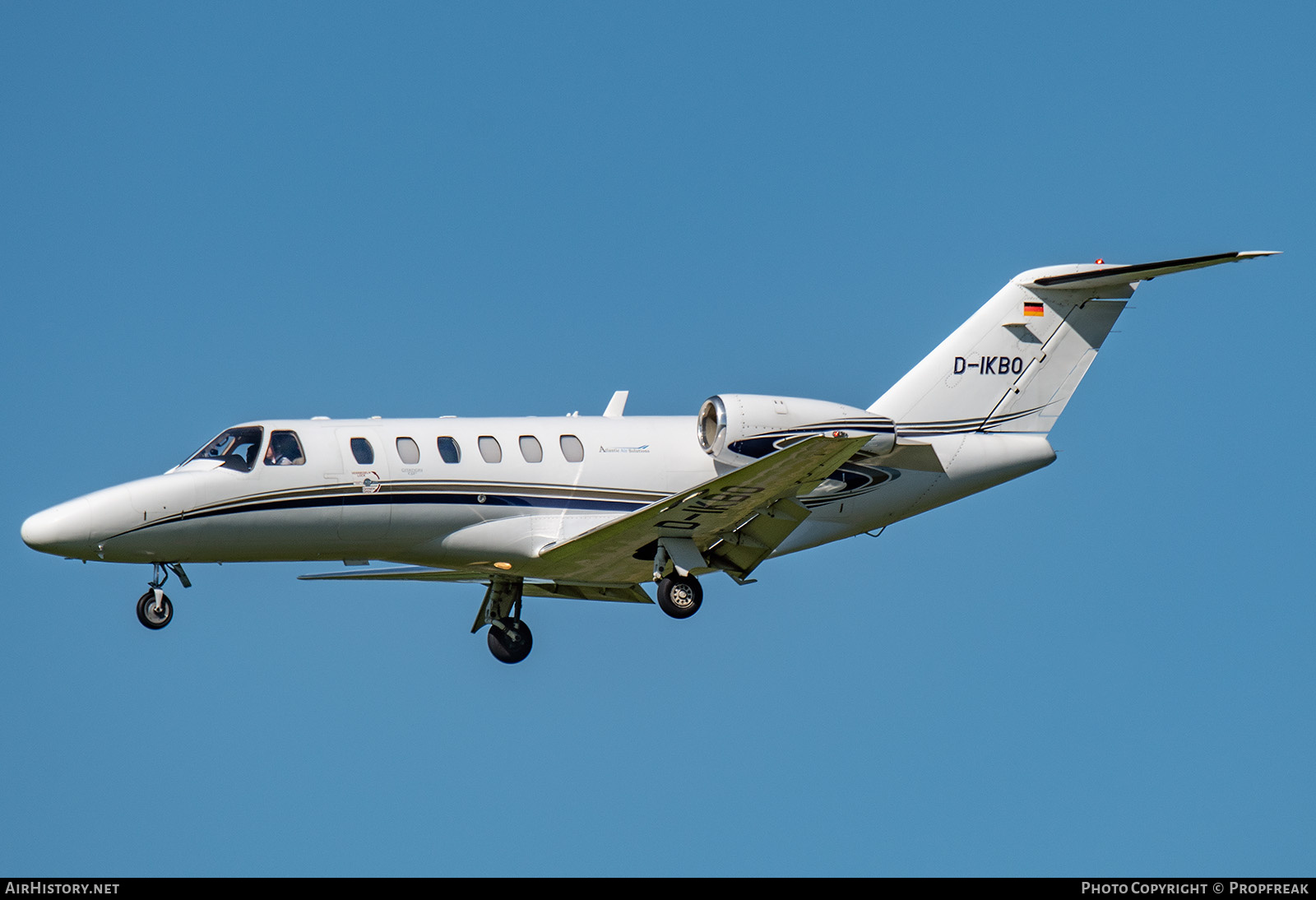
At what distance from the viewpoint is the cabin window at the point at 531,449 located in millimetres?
23234

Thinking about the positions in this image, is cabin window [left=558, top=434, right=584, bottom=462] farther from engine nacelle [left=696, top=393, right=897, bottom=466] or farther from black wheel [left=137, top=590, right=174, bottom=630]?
black wheel [left=137, top=590, right=174, bottom=630]

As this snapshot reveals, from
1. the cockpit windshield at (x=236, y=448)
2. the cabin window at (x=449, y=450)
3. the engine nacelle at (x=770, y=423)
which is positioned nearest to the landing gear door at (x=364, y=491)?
the cabin window at (x=449, y=450)

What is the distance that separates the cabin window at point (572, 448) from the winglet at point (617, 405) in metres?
1.35

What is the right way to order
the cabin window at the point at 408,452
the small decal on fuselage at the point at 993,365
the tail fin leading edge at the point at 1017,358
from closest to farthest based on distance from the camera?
the cabin window at the point at 408,452 < the tail fin leading edge at the point at 1017,358 < the small decal on fuselage at the point at 993,365

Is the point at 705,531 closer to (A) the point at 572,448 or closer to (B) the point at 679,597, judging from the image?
(B) the point at 679,597

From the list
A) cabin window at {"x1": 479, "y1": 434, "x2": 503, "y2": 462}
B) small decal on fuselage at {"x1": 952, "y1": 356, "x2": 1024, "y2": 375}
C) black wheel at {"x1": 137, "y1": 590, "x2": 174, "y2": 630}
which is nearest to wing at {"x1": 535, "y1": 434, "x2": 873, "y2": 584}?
cabin window at {"x1": 479, "y1": 434, "x2": 503, "y2": 462}

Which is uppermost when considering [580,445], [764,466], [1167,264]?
[1167,264]

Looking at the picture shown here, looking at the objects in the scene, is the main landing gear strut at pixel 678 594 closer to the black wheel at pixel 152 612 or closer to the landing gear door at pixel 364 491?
the landing gear door at pixel 364 491

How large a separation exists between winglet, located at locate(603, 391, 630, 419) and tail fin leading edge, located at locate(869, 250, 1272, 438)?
12.2 ft
